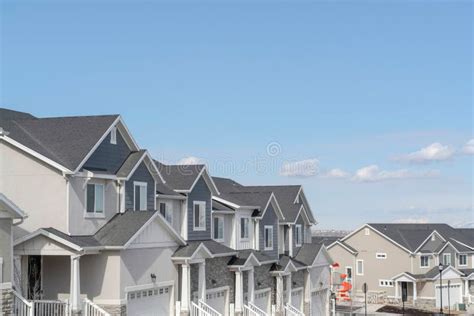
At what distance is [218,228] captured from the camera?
123 ft

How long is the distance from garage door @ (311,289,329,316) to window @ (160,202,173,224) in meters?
17.2

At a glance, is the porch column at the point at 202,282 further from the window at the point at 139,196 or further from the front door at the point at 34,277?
the front door at the point at 34,277

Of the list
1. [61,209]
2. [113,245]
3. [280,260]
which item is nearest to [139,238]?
[113,245]

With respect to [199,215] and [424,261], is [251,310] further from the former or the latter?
[424,261]

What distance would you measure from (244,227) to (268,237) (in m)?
3.19

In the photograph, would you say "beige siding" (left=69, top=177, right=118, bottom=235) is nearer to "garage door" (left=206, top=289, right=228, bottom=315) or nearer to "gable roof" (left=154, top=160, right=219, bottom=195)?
"gable roof" (left=154, top=160, right=219, bottom=195)

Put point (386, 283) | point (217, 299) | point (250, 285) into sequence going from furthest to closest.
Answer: point (386, 283), point (250, 285), point (217, 299)

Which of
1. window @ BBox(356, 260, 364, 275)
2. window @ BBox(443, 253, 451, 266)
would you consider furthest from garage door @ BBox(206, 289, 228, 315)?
window @ BBox(443, 253, 451, 266)

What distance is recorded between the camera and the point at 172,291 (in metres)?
29.5

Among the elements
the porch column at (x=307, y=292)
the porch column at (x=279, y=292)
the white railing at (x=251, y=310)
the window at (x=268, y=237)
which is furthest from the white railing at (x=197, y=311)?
the porch column at (x=307, y=292)

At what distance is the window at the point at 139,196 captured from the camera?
29.0m

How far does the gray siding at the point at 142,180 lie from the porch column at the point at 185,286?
300cm

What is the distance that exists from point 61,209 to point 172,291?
672cm

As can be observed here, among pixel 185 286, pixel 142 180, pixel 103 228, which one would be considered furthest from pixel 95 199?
pixel 185 286
